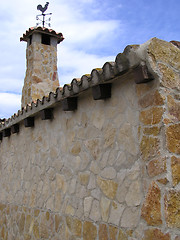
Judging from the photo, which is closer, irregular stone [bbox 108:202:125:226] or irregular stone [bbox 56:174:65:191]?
irregular stone [bbox 108:202:125:226]

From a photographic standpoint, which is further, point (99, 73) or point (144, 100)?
point (99, 73)

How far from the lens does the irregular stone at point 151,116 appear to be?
2707mm

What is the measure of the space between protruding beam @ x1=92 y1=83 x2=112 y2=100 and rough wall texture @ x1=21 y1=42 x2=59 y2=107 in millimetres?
5440

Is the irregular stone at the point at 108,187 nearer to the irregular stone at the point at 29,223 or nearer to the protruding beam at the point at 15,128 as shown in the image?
the irregular stone at the point at 29,223

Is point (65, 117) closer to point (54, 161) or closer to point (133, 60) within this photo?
point (54, 161)

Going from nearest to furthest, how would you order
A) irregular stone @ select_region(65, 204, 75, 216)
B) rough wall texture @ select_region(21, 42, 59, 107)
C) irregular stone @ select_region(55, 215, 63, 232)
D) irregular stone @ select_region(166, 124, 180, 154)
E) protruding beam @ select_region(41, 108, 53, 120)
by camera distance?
irregular stone @ select_region(166, 124, 180, 154) → irregular stone @ select_region(65, 204, 75, 216) → irregular stone @ select_region(55, 215, 63, 232) → protruding beam @ select_region(41, 108, 53, 120) → rough wall texture @ select_region(21, 42, 59, 107)

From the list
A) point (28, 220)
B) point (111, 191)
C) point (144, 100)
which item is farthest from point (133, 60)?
point (28, 220)

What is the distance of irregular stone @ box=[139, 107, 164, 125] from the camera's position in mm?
2707

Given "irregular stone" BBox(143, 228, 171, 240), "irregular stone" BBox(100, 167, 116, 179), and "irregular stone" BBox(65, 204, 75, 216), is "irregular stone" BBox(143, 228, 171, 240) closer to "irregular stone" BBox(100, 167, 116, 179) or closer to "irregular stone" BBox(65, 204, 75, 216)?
"irregular stone" BBox(100, 167, 116, 179)

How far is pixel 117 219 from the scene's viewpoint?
315 cm

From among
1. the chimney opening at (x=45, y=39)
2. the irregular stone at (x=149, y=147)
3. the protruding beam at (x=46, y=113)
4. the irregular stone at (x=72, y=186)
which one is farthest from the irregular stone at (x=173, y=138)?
the chimney opening at (x=45, y=39)

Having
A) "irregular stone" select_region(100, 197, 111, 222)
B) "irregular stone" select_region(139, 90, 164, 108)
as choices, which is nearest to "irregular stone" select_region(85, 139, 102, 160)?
"irregular stone" select_region(100, 197, 111, 222)

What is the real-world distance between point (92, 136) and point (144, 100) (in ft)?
3.54

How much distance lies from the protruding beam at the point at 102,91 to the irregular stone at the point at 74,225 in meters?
1.70
